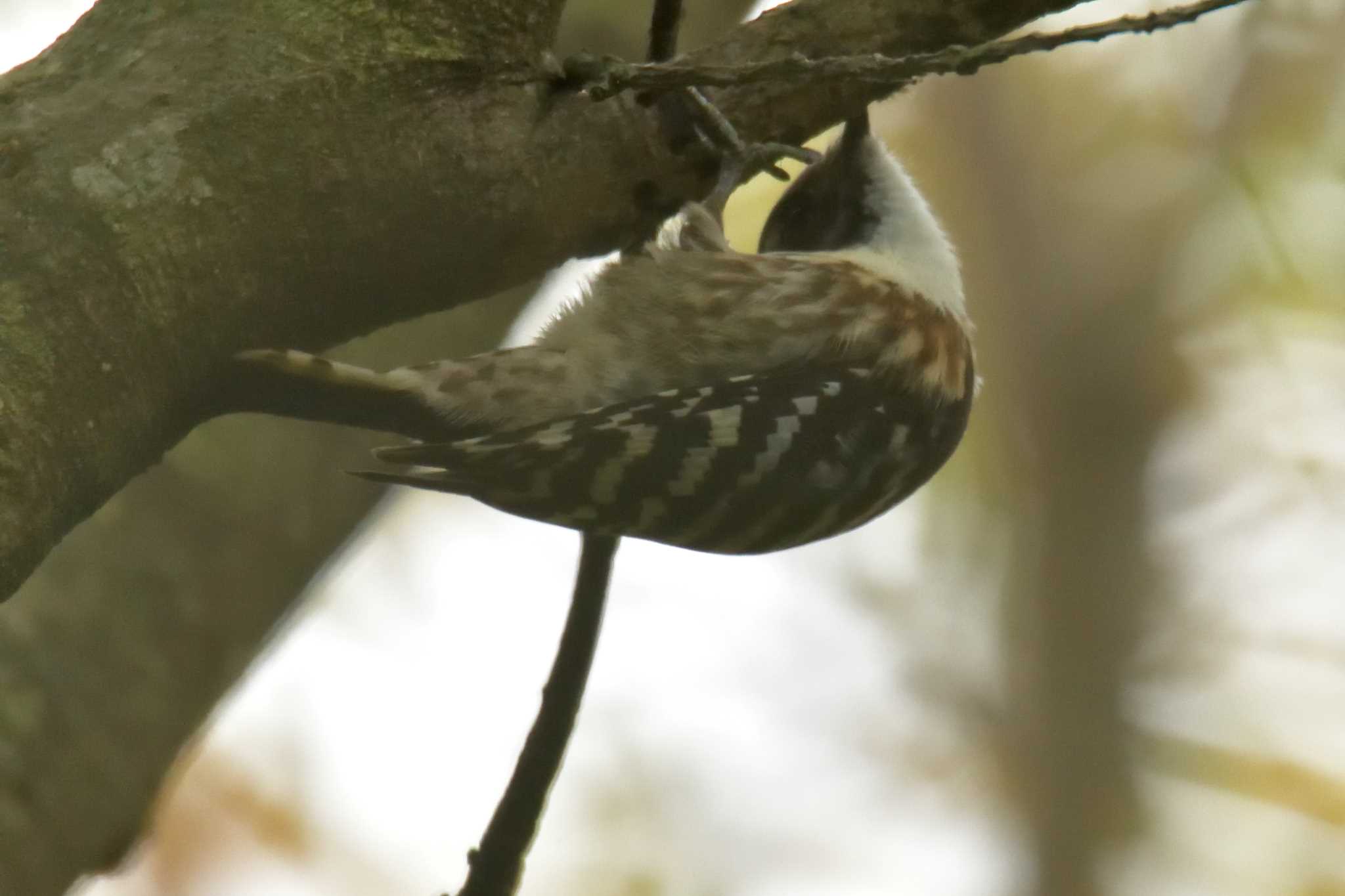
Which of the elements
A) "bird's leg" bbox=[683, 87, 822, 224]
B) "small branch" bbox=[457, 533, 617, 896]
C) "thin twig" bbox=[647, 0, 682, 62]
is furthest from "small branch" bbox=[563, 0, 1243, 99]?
"small branch" bbox=[457, 533, 617, 896]

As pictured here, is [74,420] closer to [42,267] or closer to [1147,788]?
[42,267]

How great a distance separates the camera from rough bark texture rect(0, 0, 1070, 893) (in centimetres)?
162

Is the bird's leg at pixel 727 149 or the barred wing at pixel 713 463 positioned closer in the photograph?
the bird's leg at pixel 727 149

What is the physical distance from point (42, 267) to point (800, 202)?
8.47ft

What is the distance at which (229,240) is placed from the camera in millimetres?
1801

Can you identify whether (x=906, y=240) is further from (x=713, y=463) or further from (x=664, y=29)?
(x=664, y=29)

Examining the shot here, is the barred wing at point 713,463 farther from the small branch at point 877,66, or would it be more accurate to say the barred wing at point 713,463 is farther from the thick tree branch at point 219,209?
the small branch at point 877,66

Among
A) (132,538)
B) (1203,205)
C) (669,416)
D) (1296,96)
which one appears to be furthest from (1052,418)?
(132,538)

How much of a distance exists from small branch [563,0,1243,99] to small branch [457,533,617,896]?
790mm

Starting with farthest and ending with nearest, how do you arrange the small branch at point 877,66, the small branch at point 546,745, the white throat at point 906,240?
the white throat at point 906,240, the small branch at point 546,745, the small branch at point 877,66

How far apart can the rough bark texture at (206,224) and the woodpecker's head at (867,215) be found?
1057mm

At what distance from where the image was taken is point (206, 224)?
5.82ft

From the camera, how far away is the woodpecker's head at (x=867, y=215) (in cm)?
374

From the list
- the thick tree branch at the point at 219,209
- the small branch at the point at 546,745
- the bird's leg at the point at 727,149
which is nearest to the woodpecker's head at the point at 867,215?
the bird's leg at the point at 727,149
